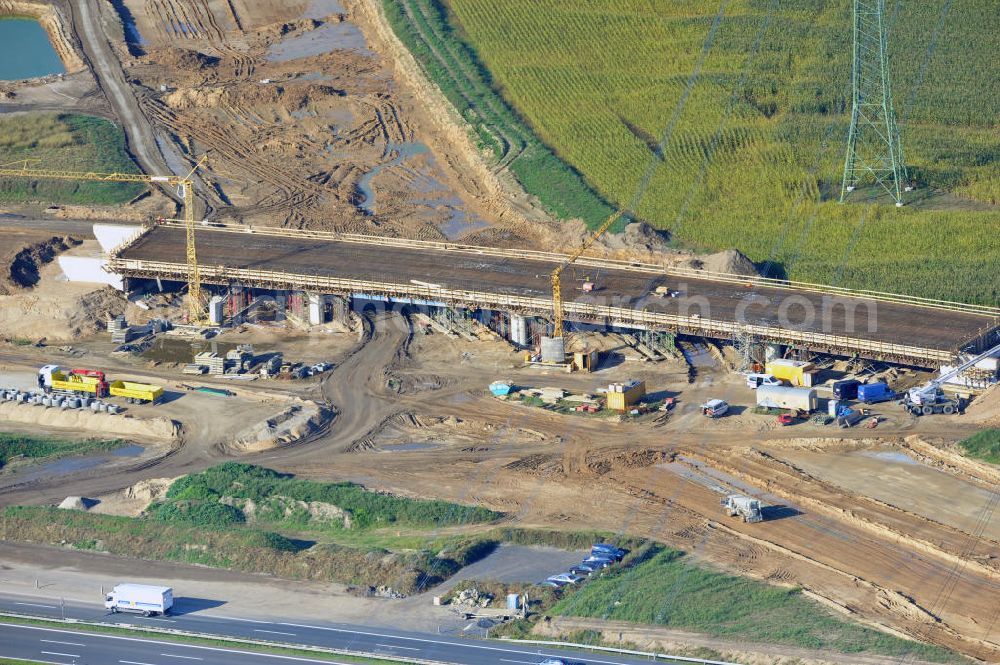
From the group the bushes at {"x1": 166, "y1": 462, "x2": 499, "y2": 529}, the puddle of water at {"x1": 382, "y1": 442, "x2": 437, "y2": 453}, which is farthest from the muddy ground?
the bushes at {"x1": 166, "y1": 462, "x2": 499, "y2": 529}

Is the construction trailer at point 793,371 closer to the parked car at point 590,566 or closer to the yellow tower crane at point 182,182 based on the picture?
the parked car at point 590,566

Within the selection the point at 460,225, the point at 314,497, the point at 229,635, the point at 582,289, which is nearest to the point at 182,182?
the point at 460,225

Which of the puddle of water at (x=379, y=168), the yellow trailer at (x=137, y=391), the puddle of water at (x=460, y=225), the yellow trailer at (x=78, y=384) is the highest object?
the puddle of water at (x=379, y=168)

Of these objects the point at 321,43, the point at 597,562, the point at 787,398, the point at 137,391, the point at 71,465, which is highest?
the point at 321,43

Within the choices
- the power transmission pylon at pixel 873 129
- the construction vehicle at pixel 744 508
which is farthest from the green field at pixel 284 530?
the power transmission pylon at pixel 873 129

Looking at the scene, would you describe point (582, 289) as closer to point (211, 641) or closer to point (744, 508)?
point (744, 508)

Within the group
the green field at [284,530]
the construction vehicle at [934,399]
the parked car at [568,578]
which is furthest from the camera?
the construction vehicle at [934,399]
